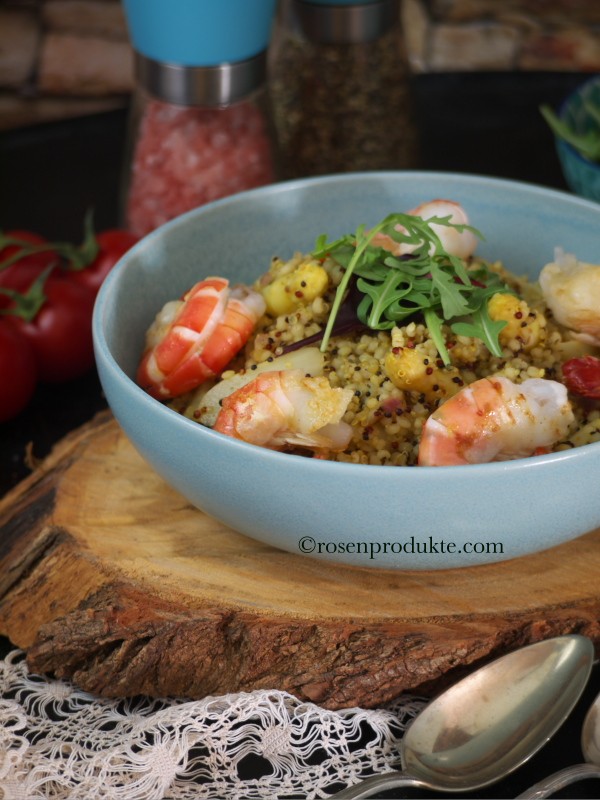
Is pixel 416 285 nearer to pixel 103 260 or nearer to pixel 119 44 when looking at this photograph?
pixel 103 260

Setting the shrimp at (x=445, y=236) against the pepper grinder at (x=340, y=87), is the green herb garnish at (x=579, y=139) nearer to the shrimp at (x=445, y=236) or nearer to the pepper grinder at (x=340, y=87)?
the pepper grinder at (x=340, y=87)

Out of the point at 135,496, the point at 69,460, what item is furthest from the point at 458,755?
the point at 69,460

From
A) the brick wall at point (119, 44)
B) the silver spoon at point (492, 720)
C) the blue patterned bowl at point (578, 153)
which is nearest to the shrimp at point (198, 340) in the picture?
the silver spoon at point (492, 720)

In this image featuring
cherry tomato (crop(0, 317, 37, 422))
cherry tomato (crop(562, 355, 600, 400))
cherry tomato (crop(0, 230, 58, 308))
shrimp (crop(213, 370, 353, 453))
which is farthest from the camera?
cherry tomato (crop(0, 230, 58, 308))

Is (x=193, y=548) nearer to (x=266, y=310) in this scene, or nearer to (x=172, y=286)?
(x=266, y=310)

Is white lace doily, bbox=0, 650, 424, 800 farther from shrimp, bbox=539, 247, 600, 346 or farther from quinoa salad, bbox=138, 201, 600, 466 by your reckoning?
shrimp, bbox=539, 247, 600, 346

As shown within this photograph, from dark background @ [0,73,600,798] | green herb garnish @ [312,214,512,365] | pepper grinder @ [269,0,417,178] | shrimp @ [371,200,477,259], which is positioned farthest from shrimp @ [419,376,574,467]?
dark background @ [0,73,600,798]
